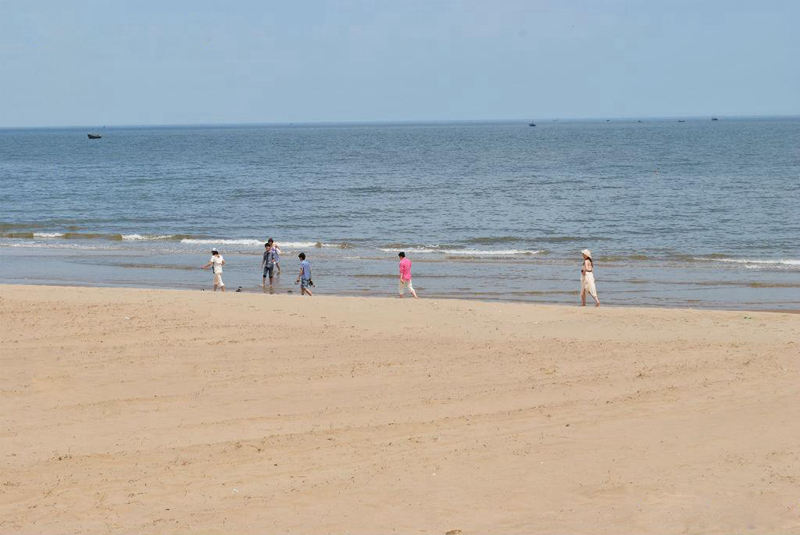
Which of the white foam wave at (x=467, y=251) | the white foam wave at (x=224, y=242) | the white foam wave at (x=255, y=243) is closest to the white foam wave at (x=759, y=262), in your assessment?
the white foam wave at (x=467, y=251)

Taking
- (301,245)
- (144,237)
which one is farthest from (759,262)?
(144,237)

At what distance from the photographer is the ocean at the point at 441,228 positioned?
85.7 ft

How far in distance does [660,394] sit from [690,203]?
36.4 meters

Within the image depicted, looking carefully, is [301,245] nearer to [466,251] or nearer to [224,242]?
[224,242]

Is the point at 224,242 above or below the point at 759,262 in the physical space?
below

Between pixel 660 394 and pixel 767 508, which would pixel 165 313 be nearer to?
pixel 660 394

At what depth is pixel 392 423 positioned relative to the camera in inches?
436

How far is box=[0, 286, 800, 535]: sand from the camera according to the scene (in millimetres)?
8578

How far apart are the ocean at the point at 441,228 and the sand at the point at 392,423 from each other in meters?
8.00

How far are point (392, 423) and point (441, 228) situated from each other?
2813 cm

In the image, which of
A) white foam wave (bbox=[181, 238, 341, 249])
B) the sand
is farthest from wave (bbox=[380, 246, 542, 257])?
the sand

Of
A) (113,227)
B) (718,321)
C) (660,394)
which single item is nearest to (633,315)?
(718,321)

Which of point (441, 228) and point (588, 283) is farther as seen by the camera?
point (441, 228)

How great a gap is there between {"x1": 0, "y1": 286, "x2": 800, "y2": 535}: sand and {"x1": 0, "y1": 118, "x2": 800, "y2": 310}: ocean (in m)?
8.00
